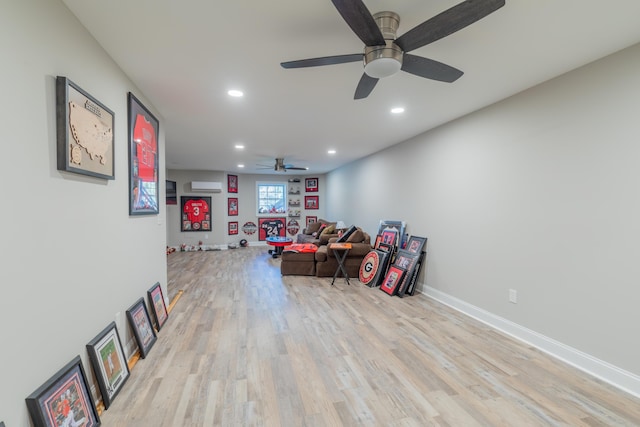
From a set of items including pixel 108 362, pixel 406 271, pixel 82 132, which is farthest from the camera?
pixel 406 271

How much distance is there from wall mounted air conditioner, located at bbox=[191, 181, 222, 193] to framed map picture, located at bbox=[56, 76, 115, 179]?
6.60 meters

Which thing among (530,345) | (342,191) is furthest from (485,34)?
(342,191)

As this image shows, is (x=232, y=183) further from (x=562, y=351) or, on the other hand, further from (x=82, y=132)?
(x=562, y=351)

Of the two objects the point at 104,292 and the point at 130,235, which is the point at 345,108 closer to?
the point at 130,235

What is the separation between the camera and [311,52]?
6.68 feet

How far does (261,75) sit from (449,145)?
8.76ft

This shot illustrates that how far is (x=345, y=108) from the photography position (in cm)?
313

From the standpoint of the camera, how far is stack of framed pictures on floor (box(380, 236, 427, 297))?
4043mm

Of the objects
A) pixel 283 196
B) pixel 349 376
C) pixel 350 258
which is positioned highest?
pixel 283 196

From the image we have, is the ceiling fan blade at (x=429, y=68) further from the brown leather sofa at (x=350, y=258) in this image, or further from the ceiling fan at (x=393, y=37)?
the brown leather sofa at (x=350, y=258)

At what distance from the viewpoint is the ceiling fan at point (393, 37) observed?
1279mm

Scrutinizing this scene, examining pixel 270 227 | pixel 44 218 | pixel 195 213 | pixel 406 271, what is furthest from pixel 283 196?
pixel 44 218

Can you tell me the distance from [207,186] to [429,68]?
7.79 meters

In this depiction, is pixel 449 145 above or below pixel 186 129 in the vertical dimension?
below
